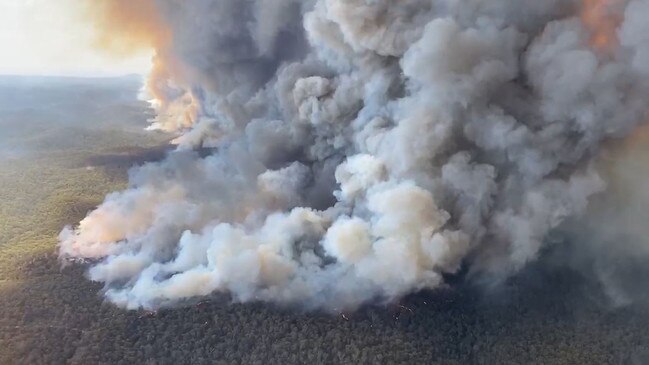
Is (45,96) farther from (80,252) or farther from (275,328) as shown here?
(275,328)

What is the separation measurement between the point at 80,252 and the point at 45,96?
121184 mm

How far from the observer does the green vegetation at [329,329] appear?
1256 inches

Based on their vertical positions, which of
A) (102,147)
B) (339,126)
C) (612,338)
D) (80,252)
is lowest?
(612,338)

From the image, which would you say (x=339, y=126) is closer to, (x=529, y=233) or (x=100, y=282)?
(x=529, y=233)

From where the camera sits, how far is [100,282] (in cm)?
3891

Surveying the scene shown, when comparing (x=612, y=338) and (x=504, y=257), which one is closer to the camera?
(x=612, y=338)

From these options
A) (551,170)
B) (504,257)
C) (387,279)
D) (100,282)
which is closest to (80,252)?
(100,282)

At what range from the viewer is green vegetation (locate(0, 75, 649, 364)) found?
31.9m

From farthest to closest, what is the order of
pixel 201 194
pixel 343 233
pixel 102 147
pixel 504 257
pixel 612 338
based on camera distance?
1. pixel 102 147
2. pixel 201 194
3. pixel 504 257
4. pixel 343 233
5. pixel 612 338

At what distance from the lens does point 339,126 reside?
4250 centimetres

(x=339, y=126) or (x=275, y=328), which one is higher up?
→ (x=339, y=126)

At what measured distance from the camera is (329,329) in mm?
33625

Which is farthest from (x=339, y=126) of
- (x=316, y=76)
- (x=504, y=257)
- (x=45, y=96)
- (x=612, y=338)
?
(x=45, y=96)

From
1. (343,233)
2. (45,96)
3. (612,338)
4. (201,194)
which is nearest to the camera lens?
(612,338)
